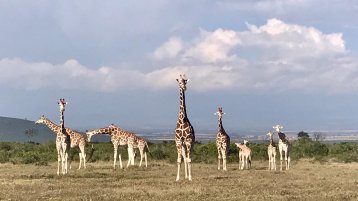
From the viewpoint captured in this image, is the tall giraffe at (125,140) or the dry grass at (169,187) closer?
the dry grass at (169,187)

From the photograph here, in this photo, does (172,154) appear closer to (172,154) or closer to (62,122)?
(172,154)

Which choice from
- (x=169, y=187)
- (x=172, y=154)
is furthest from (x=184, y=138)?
(x=172, y=154)

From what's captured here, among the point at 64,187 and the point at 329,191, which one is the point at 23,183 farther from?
the point at 329,191

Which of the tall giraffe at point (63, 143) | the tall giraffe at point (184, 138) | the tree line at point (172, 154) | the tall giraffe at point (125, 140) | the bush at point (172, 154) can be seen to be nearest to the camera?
the tall giraffe at point (184, 138)

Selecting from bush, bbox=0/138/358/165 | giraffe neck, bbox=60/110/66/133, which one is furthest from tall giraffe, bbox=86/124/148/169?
giraffe neck, bbox=60/110/66/133

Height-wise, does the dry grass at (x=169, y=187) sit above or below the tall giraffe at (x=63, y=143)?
below

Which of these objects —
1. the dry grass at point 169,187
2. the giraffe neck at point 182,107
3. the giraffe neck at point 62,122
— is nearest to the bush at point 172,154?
the giraffe neck at point 62,122

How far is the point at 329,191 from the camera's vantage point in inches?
764

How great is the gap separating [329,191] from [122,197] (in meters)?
7.24

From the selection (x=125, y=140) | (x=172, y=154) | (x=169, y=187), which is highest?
(x=125, y=140)

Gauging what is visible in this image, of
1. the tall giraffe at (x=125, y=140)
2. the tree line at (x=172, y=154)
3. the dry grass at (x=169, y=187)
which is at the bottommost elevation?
the dry grass at (x=169, y=187)

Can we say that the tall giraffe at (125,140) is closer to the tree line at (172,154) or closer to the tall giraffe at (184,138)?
the tree line at (172,154)

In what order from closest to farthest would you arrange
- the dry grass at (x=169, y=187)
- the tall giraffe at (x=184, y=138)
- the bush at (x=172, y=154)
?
the dry grass at (x=169, y=187)
the tall giraffe at (x=184, y=138)
the bush at (x=172, y=154)

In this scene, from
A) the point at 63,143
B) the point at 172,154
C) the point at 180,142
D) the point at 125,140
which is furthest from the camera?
the point at 172,154
